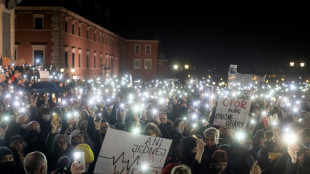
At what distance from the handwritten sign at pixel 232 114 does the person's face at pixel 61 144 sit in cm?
437

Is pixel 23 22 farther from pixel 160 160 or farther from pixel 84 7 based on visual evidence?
pixel 160 160

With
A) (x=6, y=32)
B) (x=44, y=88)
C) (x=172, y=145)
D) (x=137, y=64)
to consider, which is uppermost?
(x=6, y=32)

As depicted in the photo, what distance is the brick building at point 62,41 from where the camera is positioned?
1352 inches

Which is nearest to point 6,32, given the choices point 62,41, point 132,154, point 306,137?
point 62,41

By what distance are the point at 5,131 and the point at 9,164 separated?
2324 millimetres

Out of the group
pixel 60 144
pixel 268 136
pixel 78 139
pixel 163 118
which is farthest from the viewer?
pixel 163 118

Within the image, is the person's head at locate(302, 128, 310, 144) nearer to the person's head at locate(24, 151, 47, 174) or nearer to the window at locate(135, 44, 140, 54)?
the person's head at locate(24, 151, 47, 174)

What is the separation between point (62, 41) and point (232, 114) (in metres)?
27.1

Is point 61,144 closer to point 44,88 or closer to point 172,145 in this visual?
point 172,145

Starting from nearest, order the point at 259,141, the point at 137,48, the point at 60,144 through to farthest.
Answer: the point at 60,144
the point at 259,141
the point at 137,48

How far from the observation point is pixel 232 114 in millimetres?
9984

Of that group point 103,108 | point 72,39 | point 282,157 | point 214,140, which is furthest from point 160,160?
point 72,39

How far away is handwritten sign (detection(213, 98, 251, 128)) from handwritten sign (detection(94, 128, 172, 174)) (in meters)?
4.42

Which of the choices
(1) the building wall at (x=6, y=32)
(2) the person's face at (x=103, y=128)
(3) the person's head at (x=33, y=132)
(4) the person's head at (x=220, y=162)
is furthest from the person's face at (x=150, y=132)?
(1) the building wall at (x=6, y=32)
